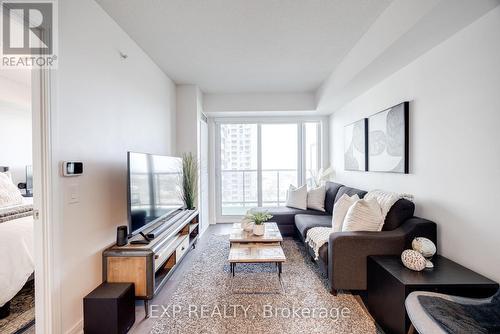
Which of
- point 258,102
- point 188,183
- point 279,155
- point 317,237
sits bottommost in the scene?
point 317,237

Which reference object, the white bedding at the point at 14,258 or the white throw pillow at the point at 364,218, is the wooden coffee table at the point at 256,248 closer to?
the white throw pillow at the point at 364,218

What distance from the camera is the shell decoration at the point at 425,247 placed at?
1881 mm

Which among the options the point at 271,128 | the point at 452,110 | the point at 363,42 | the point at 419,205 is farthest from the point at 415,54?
the point at 271,128

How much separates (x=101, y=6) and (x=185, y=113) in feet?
6.97

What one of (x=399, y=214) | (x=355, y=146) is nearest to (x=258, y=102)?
(x=355, y=146)

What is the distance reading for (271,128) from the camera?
5.27 meters

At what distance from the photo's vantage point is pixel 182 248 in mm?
2945

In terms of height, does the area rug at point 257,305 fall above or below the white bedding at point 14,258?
below

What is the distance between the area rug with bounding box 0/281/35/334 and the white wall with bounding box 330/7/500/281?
11.4 ft

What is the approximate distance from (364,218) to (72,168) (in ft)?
8.23

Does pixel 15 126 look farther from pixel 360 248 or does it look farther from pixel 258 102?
pixel 360 248

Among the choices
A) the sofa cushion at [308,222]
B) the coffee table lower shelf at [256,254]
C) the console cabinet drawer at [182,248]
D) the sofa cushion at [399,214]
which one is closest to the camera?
the sofa cushion at [399,214]

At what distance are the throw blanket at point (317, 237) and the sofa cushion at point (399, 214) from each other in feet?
1.99

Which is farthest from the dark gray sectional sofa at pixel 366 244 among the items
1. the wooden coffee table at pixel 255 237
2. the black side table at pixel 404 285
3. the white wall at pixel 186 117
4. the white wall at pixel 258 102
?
the white wall at pixel 258 102
